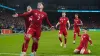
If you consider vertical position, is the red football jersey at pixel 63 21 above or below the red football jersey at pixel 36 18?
below

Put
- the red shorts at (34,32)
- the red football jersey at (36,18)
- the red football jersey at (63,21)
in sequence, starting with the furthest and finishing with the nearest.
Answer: the red football jersey at (63,21) → the red football jersey at (36,18) → the red shorts at (34,32)

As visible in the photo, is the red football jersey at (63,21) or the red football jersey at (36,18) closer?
the red football jersey at (36,18)

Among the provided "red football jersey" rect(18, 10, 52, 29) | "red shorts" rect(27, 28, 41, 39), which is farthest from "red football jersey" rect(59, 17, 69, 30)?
"red shorts" rect(27, 28, 41, 39)

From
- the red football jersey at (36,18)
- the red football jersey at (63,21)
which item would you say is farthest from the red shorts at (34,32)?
the red football jersey at (63,21)

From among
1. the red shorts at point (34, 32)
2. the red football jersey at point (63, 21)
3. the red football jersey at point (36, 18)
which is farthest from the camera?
the red football jersey at point (63, 21)

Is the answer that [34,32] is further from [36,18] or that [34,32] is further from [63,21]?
[63,21]

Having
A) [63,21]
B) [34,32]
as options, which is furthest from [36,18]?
[63,21]

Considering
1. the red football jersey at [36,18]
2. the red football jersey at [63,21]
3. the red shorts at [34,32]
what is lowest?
the red football jersey at [63,21]

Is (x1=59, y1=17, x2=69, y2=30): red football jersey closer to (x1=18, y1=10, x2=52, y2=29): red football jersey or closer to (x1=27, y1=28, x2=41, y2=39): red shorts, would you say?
(x1=18, y1=10, x2=52, y2=29): red football jersey

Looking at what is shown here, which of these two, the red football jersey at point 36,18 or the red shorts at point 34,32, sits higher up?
the red football jersey at point 36,18

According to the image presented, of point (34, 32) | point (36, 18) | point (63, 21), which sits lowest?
point (63, 21)

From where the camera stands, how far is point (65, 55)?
15.6 meters

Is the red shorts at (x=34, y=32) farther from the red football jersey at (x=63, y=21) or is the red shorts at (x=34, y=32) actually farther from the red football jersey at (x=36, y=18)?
the red football jersey at (x=63, y=21)

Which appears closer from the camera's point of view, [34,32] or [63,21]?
[34,32]
